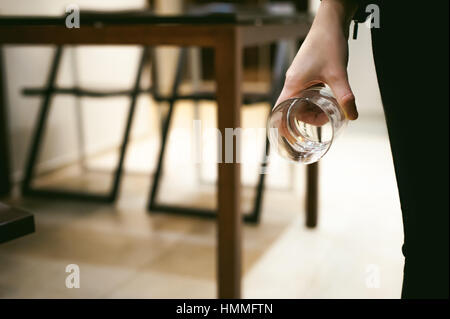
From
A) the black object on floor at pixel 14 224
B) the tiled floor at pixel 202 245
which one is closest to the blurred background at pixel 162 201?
the tiled floor at pixel 202 245

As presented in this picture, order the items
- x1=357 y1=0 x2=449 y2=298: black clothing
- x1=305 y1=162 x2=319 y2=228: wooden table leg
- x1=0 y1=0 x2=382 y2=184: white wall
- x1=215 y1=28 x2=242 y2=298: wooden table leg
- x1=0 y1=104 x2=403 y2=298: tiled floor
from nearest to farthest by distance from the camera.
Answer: x1=357 y1=0 x2=449 y2=298: black clothing, x1=215 y1=28 x2=242 y2=298: wooden table leg, x1=0 y1=104 x2=403 y2=298: tiled floor, x1=305 y1=162 x2=319 y2=228: wooden table leg, x1=0 y1=0 x2=382 y2=184: white wall

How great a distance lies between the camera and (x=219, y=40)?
40.1 inches

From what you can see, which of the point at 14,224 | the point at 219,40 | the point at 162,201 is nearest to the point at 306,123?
the point at 14,224

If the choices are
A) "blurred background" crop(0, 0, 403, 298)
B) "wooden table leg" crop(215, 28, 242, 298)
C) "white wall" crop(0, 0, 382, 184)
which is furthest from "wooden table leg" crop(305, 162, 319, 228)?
"wooden table leg" crop(215, 28, 242, 298)

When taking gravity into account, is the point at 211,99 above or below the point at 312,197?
above

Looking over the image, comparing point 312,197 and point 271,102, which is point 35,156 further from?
point 312,197

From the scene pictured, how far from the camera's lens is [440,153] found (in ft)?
1.38

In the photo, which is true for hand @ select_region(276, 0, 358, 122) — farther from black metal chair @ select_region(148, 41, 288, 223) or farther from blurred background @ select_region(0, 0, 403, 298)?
black metal chair @ select_region(148, 41, 288, 223)

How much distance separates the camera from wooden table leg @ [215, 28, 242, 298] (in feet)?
3.33

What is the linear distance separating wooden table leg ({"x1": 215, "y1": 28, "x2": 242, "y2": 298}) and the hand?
0.51 metres

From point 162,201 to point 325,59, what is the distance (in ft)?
5.53
